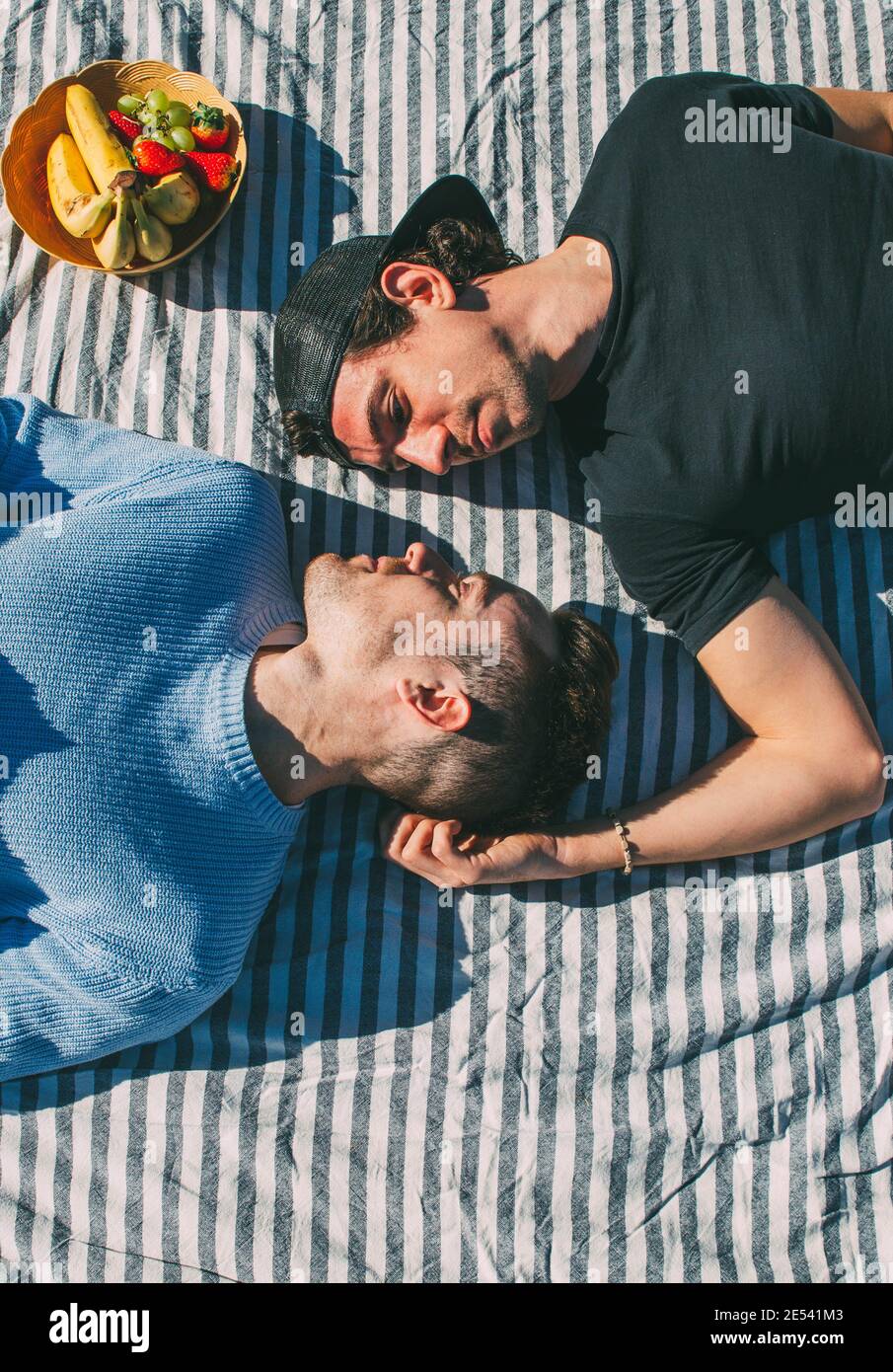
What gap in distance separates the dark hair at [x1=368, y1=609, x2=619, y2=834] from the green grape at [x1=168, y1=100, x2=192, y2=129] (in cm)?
189

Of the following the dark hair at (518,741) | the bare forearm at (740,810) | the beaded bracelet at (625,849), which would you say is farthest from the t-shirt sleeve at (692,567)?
the beaded bracelet at (625,849)

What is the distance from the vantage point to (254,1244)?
9.84 feet

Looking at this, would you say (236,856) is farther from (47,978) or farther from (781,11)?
(781,11)

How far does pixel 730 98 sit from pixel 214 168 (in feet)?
5.02

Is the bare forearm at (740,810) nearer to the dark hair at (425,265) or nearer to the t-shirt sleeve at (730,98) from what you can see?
the dark hair at (425,265)

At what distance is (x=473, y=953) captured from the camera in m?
3.14

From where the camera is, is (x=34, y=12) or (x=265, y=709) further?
(x=34, y=12)

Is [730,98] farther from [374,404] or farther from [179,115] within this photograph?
[179,115]

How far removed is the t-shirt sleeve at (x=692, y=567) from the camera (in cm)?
285

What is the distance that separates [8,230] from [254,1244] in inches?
128

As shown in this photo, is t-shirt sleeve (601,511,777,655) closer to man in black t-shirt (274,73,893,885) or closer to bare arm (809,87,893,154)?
man in black t-shirt (274,73,893,885)

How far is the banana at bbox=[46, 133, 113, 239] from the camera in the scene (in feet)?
10.0

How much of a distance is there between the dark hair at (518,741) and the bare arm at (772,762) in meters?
0.24
